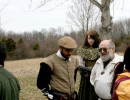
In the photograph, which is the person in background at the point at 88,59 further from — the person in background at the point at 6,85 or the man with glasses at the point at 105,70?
the person in background at the point at 6,85

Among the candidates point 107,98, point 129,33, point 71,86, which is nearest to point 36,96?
point 71,86

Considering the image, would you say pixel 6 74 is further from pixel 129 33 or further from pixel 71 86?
pixel 129 33

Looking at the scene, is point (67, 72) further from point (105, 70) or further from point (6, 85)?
point (6, 85)

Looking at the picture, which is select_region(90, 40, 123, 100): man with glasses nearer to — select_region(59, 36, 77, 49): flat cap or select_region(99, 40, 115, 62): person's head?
select_region(99, 40, 115, 62): person's head

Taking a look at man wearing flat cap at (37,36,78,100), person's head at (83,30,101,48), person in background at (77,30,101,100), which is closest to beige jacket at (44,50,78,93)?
man wearing flat cap at (37,36,78,100)

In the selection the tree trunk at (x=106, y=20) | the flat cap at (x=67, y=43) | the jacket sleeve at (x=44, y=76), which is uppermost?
the tree trunk at (x=106, y=20)

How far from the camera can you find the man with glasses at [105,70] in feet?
7.80

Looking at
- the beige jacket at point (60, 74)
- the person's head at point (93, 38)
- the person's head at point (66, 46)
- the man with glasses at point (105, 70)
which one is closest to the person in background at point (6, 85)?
the beige jacket at point (60, 74)

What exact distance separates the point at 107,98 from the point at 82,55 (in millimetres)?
1465

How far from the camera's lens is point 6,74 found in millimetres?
1970

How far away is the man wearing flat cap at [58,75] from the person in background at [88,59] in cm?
91

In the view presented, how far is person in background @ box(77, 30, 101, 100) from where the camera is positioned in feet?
11.5

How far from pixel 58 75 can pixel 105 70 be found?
75 cm

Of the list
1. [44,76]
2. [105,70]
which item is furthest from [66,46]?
[105,70]
